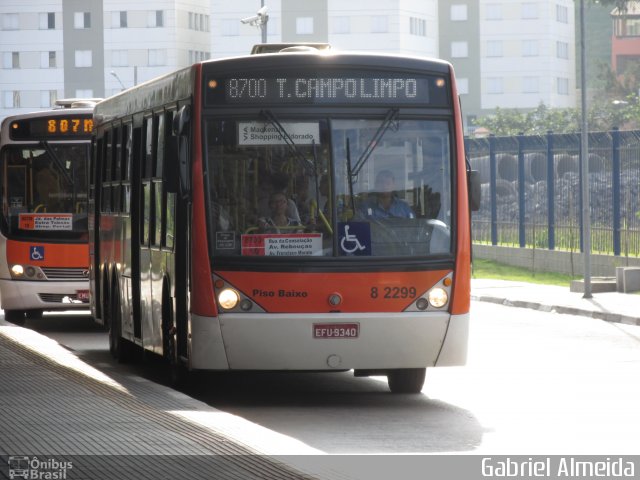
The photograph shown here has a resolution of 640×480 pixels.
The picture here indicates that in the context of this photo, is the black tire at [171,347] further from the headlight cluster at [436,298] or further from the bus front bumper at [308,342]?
the headlight cluster at [436,298]

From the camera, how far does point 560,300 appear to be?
28.6 metres

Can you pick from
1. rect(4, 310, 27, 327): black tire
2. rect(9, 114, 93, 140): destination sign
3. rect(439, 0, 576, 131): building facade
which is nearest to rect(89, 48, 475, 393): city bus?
rect(9, 114, 93, 140): destination sign

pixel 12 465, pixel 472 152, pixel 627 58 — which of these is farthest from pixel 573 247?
pixel 627 58

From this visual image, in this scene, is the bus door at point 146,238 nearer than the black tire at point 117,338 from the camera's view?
Yes

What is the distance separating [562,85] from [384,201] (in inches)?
5029

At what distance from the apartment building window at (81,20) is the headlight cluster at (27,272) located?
114 meters

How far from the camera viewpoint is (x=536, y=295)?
1194 inches

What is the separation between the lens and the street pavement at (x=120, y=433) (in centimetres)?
915

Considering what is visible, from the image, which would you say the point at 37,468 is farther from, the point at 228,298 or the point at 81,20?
the point at 81,20

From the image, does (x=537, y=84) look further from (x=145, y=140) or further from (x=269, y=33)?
(x=145, y=140)

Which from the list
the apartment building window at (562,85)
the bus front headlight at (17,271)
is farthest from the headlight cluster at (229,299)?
the apartment building window at (562,85)

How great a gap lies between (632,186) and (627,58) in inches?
3712

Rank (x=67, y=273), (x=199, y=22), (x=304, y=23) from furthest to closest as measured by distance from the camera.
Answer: (x=199, y=22) → (x=304, y=23) → (x=67, y=273)

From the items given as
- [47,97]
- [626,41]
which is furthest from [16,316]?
[47,97]
